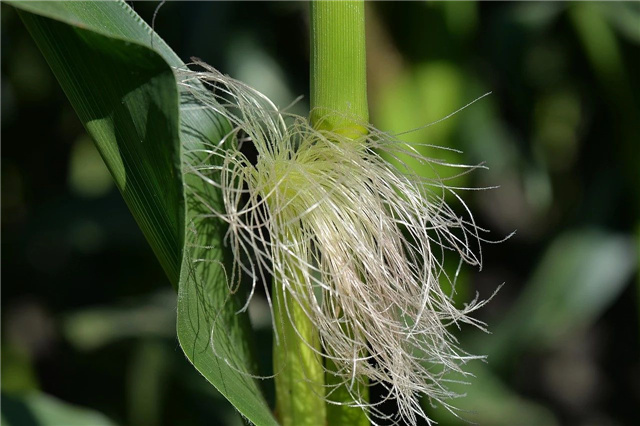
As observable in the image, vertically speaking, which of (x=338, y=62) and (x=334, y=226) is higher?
(x=338, y=62)

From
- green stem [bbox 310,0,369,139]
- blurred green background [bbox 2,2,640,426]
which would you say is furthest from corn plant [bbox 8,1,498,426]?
blurred green background [bbox 2,2,640,426]

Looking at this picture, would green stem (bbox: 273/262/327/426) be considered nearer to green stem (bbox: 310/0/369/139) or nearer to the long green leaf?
the long green leaf

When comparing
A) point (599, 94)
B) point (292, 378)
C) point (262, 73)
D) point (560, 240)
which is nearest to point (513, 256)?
point (560, 240)

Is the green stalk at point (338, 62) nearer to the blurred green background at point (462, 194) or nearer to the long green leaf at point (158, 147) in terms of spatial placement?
the long green leaf at point (158, 147)

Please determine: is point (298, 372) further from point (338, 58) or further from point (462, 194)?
point (462, 194)

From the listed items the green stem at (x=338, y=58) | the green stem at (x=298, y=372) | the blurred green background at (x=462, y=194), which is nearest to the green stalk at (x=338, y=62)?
the green stem at (x=338, y=58)

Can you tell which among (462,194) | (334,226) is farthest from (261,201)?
(462,194)

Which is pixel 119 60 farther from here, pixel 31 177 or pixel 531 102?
pixel 31 177
